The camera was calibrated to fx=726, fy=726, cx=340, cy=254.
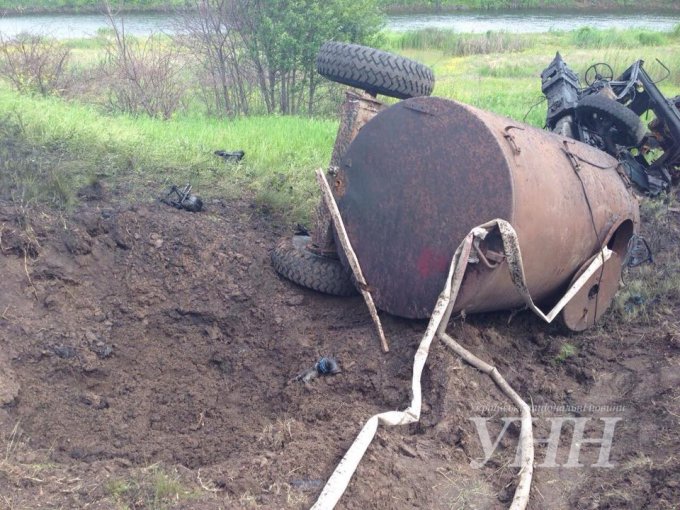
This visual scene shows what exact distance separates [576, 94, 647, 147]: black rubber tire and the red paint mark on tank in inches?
137

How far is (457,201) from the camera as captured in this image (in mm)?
4691

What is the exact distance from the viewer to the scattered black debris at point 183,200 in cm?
661

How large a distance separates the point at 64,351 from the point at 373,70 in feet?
9.97

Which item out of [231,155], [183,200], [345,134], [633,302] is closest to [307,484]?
[345,134]

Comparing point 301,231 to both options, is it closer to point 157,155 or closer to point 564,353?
point 157,155

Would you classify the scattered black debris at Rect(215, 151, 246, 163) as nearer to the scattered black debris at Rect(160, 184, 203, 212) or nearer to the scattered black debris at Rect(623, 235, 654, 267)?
the scattered black debris at Rect(160, 184, 203, 212)

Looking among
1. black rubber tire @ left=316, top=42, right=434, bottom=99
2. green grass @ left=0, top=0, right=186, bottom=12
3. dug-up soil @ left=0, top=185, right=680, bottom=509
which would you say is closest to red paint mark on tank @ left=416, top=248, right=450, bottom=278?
dug-up soil @ left=0, top=185, right=680, bottom=509

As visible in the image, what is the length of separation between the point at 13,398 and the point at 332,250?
2.49m

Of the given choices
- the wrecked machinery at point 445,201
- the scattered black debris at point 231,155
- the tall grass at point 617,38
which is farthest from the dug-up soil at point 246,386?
the tall grass at point 617,38

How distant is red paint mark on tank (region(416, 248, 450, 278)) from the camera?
15.5 ft

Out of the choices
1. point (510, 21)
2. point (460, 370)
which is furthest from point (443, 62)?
point (460, 370)

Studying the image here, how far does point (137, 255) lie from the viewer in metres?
5.85

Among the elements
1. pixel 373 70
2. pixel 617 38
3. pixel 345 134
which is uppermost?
pixel 373 70

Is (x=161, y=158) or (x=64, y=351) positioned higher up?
(x=161, y=158)
